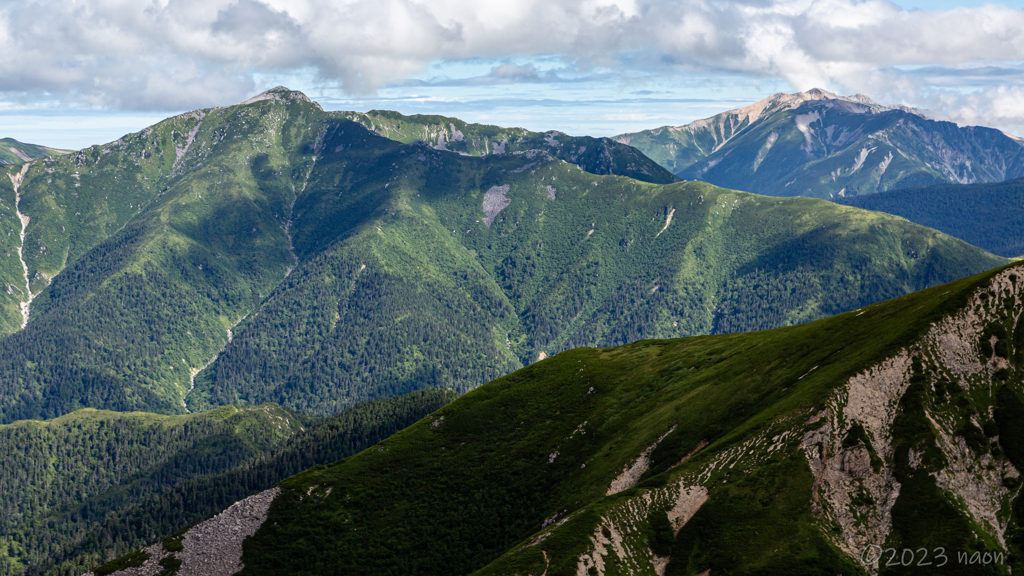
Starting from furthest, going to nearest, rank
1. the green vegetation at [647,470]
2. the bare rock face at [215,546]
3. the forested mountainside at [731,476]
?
the bare rock face at [215,546] → the green vegetation at [647,470] → the forested mountainside at [731,476]

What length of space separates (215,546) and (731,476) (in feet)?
314

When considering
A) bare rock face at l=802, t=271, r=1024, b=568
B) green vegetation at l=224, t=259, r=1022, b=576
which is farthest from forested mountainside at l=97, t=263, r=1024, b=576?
green vegetation at l=224, t=259, r=1022, b=576

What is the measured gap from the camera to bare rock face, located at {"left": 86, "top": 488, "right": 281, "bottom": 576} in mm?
130875

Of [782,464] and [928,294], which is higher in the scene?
[928,294]

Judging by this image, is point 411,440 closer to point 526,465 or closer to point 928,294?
point 526,465

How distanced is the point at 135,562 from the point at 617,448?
9223 cm

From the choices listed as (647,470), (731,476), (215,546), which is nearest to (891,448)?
(731,476)

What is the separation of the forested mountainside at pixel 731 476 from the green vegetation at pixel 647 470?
39cm

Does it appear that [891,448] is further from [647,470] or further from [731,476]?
[647,470]

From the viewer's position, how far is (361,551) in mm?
139625

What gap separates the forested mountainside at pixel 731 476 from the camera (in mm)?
91938

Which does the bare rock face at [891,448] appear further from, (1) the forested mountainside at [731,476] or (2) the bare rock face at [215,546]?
(2) the bare rock face at [215,546]

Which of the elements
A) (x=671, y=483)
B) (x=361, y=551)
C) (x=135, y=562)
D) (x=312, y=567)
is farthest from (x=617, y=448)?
(x=135, y=562)

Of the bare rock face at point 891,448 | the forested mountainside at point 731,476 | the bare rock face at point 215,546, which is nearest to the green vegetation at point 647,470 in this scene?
the forested mountainside at point 731,476
